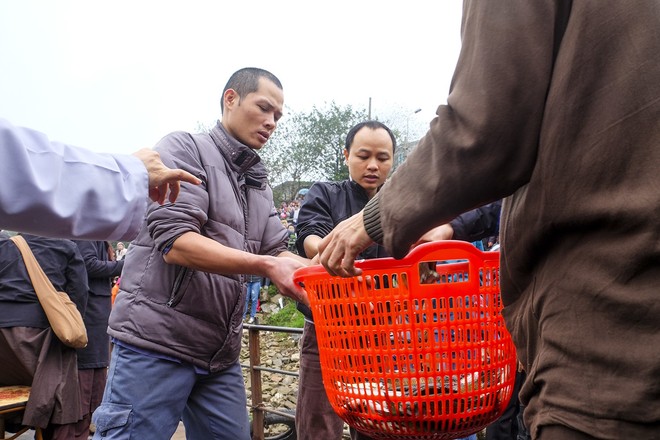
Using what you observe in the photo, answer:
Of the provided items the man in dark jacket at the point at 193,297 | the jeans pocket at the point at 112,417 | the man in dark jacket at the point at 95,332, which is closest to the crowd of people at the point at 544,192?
the man in dark jacket at the point at 193,297

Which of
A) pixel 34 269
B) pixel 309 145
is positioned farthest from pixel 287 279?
pixel 309 145

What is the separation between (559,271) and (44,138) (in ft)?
3.89

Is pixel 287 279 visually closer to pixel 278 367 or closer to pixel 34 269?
pixel 34 269

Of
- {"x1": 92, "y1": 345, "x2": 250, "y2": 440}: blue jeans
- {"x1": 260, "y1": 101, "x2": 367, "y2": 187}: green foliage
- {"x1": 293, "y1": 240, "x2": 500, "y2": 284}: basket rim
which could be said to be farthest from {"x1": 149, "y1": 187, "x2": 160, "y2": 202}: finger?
{"x1": 260, "y1": 101, "x2": 367, "y2": 187}: green foliage

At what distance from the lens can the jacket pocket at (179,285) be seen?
7.37ft

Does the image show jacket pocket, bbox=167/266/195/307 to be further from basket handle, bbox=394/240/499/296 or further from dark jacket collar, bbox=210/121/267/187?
basket handle, bbox=394/240/499/296

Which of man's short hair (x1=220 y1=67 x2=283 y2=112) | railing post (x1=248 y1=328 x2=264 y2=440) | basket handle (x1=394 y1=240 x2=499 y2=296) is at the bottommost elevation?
railing post (x1=248 y1=328 x2=264 y2=440)

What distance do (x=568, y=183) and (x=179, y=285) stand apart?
164 centimetres

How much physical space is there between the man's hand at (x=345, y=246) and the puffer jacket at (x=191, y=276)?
2.92 ft

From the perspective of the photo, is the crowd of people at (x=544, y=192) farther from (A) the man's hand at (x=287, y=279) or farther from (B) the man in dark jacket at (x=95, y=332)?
(B) the man in dark jacket at (x=95, y=332)

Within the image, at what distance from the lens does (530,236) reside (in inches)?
45.0

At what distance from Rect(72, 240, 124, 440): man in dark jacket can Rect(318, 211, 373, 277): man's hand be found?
155 inches

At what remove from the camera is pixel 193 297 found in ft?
7.53

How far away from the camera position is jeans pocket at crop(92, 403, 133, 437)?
2117 millimetres
